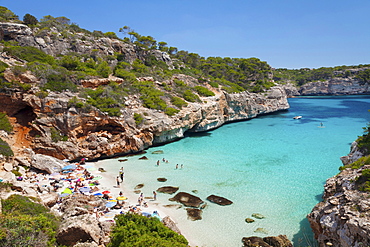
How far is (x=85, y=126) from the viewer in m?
20.7

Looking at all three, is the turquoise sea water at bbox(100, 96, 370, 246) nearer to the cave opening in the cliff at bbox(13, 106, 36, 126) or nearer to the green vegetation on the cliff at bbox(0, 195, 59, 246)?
the green vegetation on the cliff at bbox(0, 195, 59, 246)

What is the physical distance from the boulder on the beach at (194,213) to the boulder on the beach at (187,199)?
35cm

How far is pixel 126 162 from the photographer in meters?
19.8

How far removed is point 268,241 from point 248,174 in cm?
774

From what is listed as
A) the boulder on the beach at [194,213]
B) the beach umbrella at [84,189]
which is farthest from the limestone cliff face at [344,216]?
the beach umbrella at [84,189]

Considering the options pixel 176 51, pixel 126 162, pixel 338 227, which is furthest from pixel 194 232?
pixel 176 51

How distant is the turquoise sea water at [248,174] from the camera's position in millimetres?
10680

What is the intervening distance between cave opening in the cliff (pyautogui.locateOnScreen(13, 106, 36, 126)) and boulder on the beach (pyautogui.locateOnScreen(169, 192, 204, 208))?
51.2ft

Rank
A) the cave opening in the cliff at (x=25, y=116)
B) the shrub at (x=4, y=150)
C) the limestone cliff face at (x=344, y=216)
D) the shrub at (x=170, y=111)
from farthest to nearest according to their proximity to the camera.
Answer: the shrub at (x=170, y=111) → the cave opening in the cliff at (x=25, y=116) → the shrub at (x=4, y=150) → the limestone cliff face at (x=344, y=216)

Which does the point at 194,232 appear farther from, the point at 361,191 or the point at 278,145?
the point at 278,145

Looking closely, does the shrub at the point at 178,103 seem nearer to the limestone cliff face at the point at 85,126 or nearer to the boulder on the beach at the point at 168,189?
the limestone cliff face at the point at 85,126

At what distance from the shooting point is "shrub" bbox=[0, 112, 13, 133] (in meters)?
18.1

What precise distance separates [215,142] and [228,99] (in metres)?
14.7

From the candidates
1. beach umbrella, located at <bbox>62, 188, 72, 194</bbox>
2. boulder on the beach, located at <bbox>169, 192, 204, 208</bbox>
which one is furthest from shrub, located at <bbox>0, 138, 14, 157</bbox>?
boulder on the beach, located at <bbox>169, 192, 204, 208</bbox>
